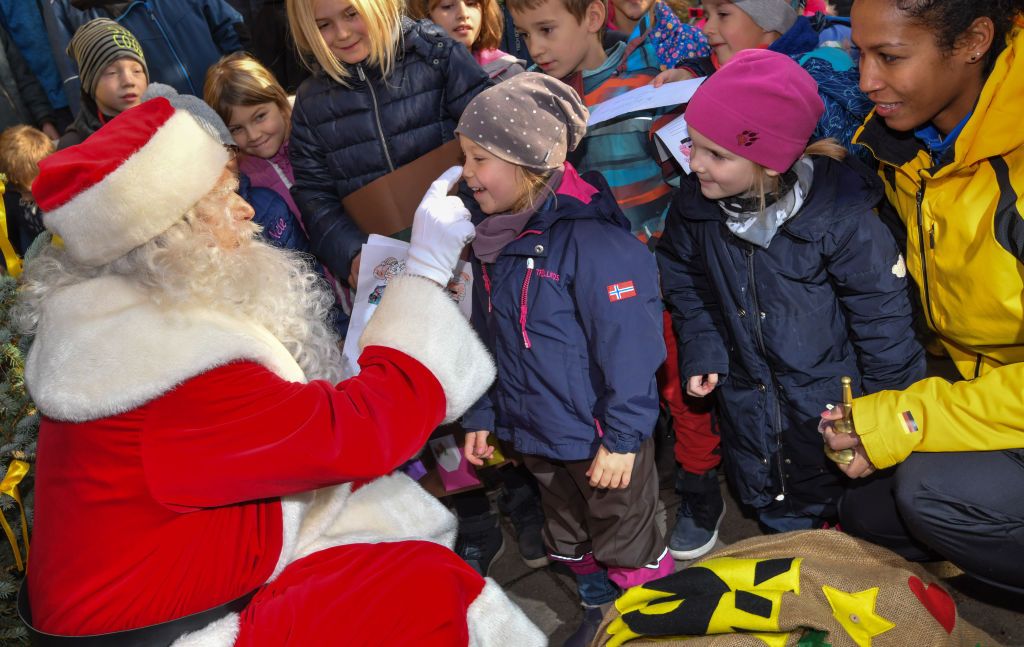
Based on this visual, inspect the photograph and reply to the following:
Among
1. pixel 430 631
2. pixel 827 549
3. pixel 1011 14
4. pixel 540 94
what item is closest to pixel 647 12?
pixel 540 94

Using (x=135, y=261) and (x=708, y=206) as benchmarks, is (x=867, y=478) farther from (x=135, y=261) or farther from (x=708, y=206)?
(x=135, y=261)

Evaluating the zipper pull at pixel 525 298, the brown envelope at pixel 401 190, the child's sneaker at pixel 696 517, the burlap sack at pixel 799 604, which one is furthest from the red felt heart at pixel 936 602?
the brown envelope at pixel 401 190

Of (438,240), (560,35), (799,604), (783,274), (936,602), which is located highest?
(560,35)

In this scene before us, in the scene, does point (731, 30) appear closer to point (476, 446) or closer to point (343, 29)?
point (343, 29)

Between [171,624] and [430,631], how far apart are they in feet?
2.02

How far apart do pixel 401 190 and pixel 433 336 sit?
106 centimetres

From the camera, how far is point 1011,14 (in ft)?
6.84

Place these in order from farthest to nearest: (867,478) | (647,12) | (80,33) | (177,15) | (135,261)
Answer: (177,15)
(80,33)
(647,12)
(867,478)
(135,261)

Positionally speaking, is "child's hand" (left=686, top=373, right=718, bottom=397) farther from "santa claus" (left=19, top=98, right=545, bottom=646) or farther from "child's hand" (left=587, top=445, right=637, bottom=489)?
"santa claus" (left=19, top=98, right=545, bottom=646)

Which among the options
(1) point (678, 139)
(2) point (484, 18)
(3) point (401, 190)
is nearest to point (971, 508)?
(1) point (678, 139)

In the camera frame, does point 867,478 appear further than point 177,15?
No

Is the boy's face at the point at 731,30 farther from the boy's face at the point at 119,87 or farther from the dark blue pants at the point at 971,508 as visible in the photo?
the boy's face at the point at 119,87

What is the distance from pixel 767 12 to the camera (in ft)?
9.84

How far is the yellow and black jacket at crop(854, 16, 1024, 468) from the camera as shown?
209 centimetres
